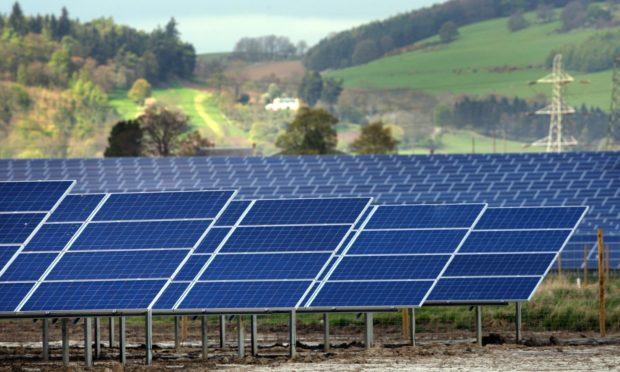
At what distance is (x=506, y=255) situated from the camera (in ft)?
105

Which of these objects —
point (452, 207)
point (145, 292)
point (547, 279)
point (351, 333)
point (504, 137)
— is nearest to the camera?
point (145, 292)

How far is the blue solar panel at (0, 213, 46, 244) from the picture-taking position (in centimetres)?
2880

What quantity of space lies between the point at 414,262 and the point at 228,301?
Result: 3547 millimetres

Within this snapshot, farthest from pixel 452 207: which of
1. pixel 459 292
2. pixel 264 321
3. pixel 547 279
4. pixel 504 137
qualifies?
pixel 504 137

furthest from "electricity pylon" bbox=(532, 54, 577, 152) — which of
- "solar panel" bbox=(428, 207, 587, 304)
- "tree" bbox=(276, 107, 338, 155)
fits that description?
"solar panel" bbox=(428, 207, 587, 304)

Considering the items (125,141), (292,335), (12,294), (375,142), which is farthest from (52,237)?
(375,142)

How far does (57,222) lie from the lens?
29.4m

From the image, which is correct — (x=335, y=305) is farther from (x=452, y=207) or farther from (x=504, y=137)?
(x=504, y=137)

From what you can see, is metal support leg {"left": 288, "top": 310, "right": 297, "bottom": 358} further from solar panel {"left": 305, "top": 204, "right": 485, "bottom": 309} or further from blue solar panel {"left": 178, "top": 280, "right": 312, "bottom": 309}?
blue solar panel {"left": 178, "top": 280, "right": 312, "bottom": 309}

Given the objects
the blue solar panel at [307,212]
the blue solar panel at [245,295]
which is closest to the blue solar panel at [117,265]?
the blue solar panel at [245,295]

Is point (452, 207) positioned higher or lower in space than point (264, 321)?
higher

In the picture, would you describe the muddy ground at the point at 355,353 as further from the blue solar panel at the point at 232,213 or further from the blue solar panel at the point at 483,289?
the blue solar panel at the point at 232,213

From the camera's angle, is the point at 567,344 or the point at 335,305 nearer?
the point at 335,305

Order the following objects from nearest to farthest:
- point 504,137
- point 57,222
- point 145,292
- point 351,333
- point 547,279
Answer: point 145,292 → point 57,222 → point 351,333 → point 547,279 → point 504,137
